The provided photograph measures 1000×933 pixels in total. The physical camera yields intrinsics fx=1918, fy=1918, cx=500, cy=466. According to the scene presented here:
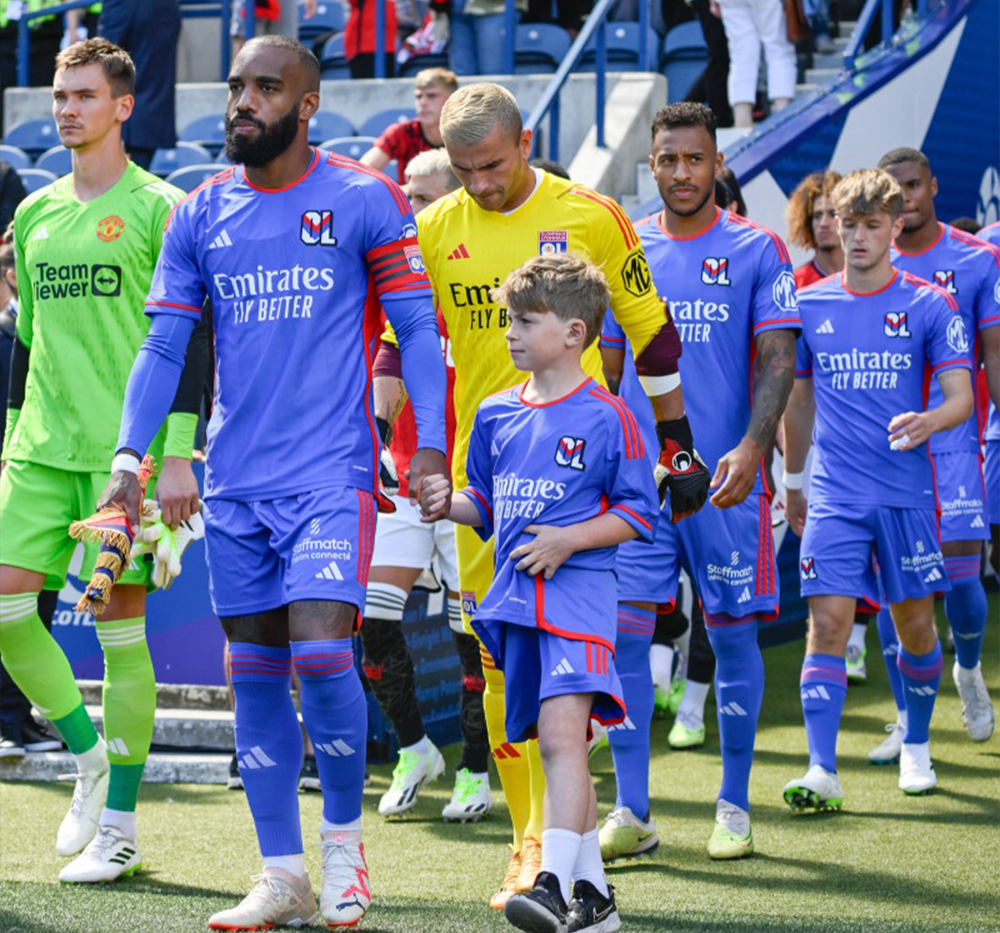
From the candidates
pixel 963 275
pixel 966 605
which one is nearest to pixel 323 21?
pixel 963 275

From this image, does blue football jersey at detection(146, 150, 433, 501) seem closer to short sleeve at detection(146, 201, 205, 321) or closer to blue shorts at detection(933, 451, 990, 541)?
short sleeve at detection(146, 201, 205, 321)

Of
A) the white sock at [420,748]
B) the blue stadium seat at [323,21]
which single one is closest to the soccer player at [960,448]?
the white sock at [420,748]

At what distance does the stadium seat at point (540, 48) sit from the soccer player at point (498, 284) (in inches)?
309

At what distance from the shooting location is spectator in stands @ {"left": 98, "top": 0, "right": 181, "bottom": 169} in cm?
1035

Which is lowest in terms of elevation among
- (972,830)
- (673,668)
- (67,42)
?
(673,668)

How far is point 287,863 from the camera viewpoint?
15.9ft

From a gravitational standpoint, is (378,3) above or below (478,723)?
above

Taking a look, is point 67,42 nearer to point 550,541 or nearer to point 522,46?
A: point 522,46

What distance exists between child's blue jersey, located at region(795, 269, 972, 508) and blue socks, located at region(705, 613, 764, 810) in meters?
0.95

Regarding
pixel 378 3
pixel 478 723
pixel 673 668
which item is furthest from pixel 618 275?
pixel 378 3

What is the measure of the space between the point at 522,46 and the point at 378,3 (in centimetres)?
108

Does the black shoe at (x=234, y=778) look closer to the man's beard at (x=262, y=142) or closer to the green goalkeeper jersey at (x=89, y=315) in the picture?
the green goalkeeper jersey at (x=89, y=315)

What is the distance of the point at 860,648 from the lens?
31.0 ft

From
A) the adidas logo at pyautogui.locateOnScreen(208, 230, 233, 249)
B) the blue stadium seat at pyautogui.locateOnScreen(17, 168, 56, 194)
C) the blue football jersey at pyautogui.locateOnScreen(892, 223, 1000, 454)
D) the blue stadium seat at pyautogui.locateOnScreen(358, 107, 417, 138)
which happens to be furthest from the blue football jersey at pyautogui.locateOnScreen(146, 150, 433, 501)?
the blue stadium seat at pyautogui.locateOnScreen(17, 168, 56, 194)
